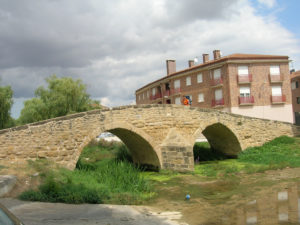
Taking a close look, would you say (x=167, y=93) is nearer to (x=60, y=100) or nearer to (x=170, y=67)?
(x=170, y=67)

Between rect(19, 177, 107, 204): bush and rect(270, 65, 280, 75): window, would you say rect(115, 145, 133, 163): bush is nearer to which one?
rect(19, 177, 107, 204): bush

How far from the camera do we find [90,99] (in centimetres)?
2272

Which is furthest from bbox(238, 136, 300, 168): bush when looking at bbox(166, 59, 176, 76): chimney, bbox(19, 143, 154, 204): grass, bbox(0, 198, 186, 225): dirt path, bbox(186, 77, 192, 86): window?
bbox(166, 59, 176, 76): chimney

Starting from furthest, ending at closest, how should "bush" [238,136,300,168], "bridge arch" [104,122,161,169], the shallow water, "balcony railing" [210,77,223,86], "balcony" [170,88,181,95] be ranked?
"balcony" [170,88,181,95] < "balcony railing" [210,77,223,86] < "bush" [238,136,300,168] < "bridge arch" [104,122,161,169] < the shallow water

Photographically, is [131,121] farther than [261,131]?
No

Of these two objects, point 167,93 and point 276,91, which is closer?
point 276,91

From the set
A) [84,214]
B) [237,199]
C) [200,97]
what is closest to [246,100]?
[200,97]

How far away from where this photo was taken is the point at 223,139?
15.5 m

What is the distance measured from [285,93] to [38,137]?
75.9 ft

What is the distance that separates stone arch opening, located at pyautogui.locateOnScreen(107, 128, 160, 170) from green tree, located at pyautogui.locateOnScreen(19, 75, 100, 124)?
9.95m

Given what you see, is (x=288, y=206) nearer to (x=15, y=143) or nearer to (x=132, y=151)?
(x=15, y=143)

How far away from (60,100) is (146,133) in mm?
12479

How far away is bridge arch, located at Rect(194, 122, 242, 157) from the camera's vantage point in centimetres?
1442

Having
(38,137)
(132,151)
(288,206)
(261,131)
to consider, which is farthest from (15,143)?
(261,131)
